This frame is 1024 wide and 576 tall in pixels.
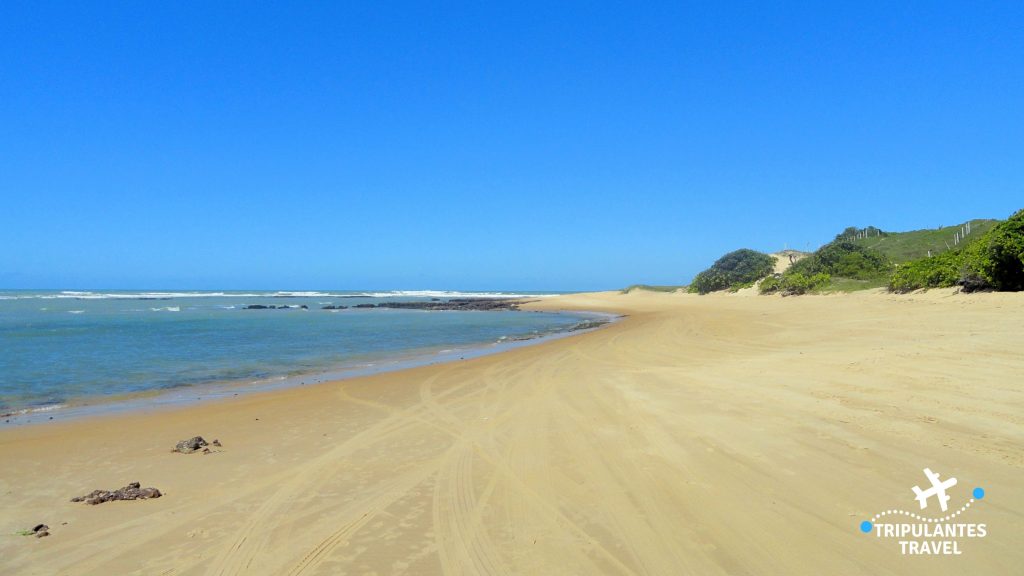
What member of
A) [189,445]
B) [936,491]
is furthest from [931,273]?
[189,445]

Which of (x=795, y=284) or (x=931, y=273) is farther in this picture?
(x=795, y=284)

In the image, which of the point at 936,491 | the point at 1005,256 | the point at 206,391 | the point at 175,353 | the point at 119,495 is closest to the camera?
the point at 936,491

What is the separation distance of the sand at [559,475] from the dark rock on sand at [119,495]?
0.54 feet

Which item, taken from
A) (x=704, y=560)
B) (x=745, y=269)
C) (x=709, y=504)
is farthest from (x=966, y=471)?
(x=745, y=269)

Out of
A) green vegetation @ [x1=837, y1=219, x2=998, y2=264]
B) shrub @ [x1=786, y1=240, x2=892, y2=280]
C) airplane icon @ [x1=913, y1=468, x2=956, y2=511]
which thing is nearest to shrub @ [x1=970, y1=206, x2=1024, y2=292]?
shrub @ [x1=786, y1=240, x2=892, y2=280]

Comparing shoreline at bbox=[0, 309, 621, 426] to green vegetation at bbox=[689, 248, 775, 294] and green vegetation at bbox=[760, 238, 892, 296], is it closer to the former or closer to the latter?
green vegetation at bbox=[760, 238, 892, 296]

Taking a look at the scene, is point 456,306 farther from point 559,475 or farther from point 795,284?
point 559,475

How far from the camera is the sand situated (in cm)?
402

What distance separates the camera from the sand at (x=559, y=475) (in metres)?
4.02

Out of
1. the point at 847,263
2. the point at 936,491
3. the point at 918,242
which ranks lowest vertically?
the point at 936,491

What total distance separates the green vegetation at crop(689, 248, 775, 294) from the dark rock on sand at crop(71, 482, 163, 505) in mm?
51851

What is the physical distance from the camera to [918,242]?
42.5 meters

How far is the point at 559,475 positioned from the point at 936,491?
339cm

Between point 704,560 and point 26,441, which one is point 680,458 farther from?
point 26,441
